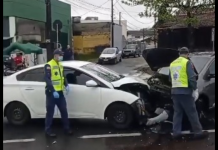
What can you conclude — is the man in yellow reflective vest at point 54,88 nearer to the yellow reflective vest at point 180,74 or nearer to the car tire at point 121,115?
the car tire at point 121,115

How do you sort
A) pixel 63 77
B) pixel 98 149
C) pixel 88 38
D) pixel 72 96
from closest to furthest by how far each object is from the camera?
pixel 98 149
pixel 63 77
pixel 72 96
pixel 88 38

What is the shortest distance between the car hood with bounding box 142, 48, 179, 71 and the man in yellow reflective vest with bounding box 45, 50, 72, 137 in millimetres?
4138

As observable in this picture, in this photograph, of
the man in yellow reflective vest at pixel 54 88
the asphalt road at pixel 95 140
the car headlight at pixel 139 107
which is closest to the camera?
the asphalt road at pixel 95 140

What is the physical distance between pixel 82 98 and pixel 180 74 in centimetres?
201

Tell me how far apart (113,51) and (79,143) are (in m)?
27.5

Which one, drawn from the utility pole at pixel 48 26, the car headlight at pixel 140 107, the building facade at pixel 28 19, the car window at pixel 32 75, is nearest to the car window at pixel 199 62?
the car headlight at pixel 140 107

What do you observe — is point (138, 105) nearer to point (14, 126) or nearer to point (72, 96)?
point (72, 96)

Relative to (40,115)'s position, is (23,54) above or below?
above

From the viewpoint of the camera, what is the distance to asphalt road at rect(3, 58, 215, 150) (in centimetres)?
612

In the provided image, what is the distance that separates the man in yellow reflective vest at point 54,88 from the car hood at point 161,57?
4138mm

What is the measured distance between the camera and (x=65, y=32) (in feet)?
110

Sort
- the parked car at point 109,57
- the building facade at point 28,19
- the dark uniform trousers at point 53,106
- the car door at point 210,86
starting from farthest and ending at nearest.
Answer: the parked car at point 109,57
the building facade at point 28,19
the car door at point 210,86
the dark uniform trousers at point 53,106

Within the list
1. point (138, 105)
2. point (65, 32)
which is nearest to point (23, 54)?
point (138, 105)

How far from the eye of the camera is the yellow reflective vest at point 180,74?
6.21m
